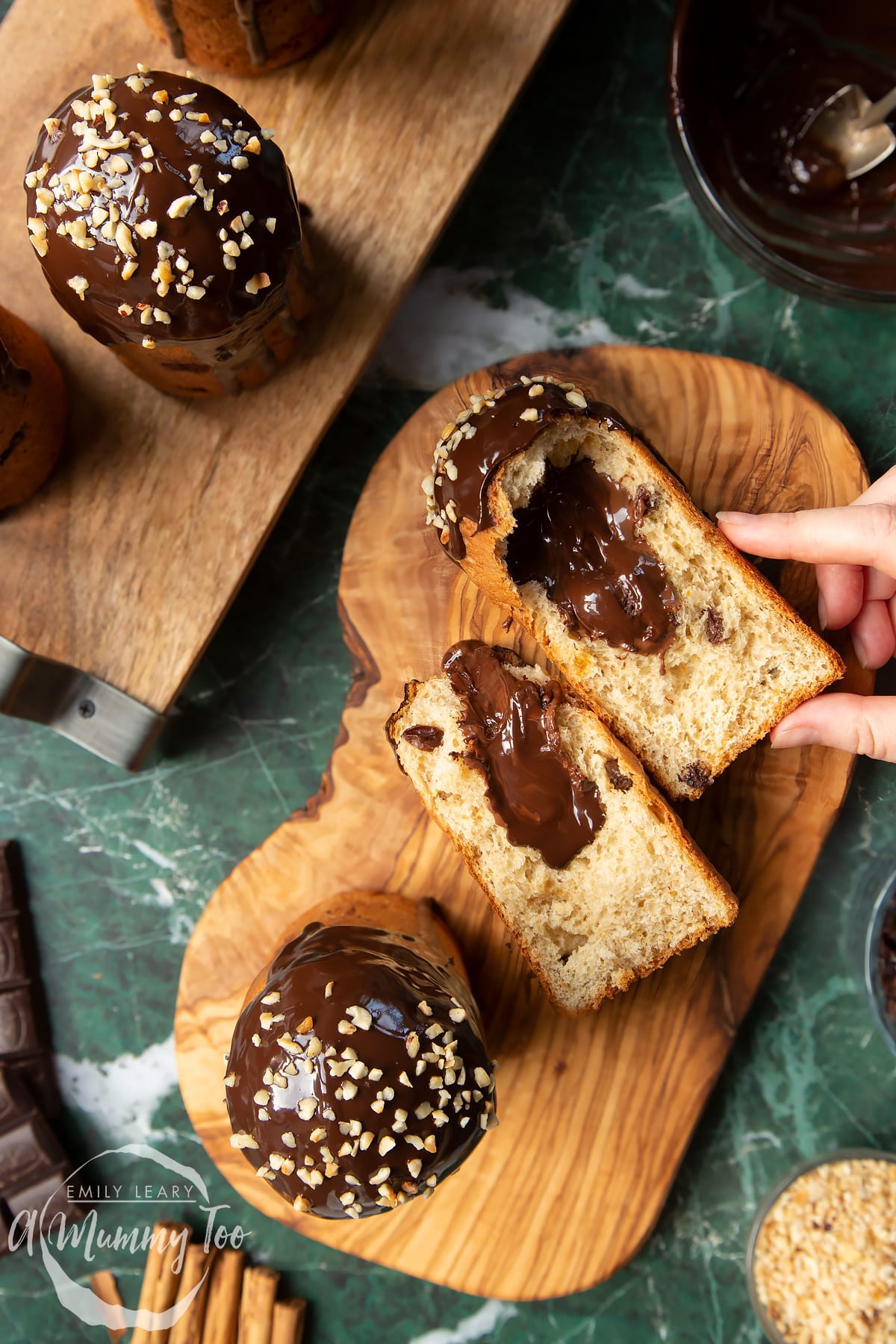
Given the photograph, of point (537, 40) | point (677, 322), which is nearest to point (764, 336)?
point (677, 322)

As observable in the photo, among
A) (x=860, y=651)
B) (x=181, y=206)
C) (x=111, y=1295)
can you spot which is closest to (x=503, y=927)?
(x=860, y=651)

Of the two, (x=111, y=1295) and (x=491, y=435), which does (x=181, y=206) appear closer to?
(x=491, y=435)

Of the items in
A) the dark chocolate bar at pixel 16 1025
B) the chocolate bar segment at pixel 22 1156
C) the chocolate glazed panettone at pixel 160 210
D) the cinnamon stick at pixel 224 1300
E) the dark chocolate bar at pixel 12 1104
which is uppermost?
the chocolate glazed panettone at pixel 160 210

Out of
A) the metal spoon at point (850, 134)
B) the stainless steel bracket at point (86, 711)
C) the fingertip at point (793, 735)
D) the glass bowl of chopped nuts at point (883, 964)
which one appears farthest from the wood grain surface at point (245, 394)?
the glass bowl of chopped nuts at point (883, 964)

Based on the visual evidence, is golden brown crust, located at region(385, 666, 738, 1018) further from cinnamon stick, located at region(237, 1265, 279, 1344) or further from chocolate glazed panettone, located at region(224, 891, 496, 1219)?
cinnamon stick, located at region(237, 1265, 279, 1344)

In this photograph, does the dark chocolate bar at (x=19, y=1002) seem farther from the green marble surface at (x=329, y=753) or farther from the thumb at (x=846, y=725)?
the thumb at (x=846, y=725)

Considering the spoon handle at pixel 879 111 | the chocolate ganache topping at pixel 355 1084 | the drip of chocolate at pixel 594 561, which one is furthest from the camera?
the spoon handle at pixel 879 111
